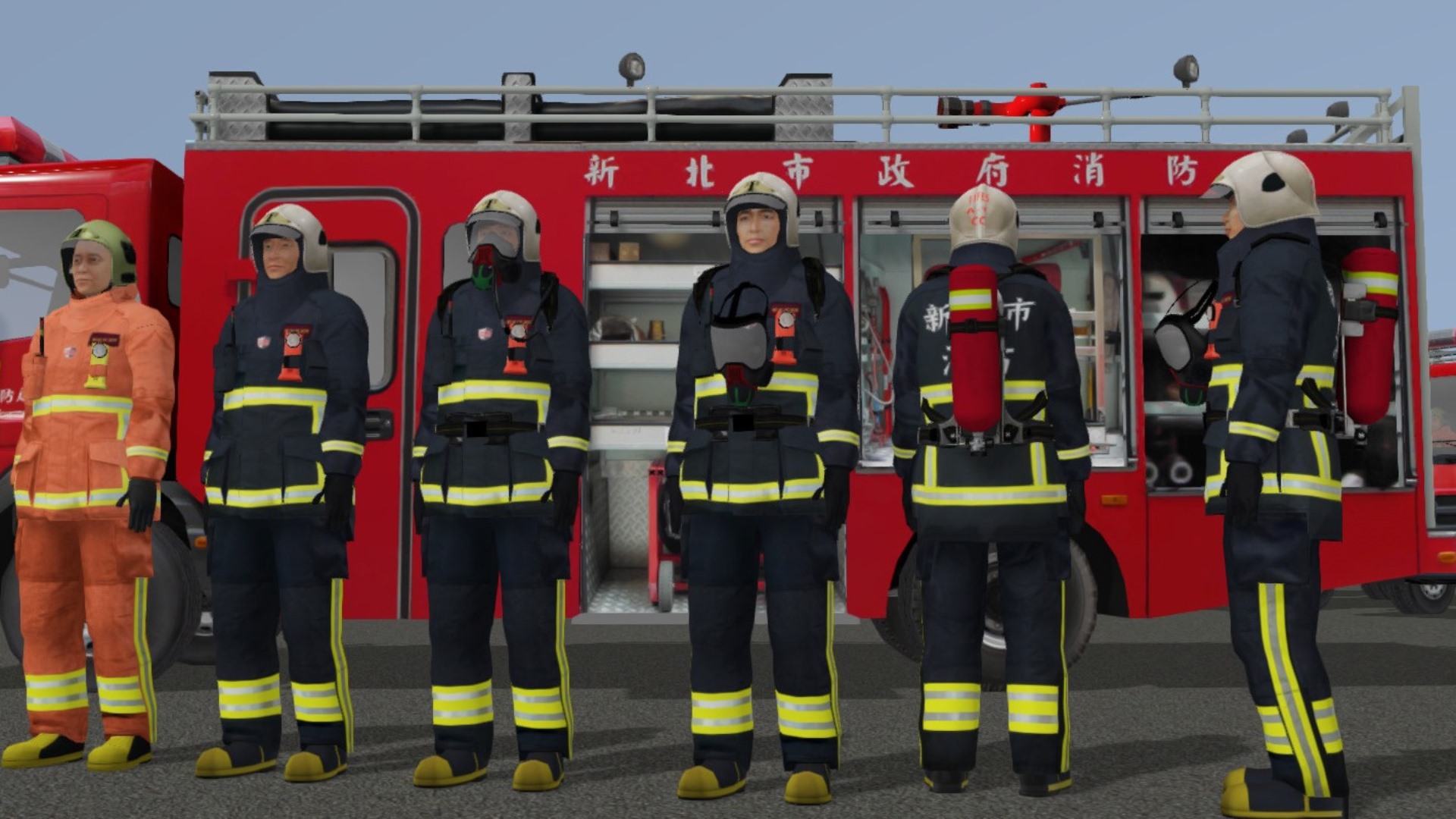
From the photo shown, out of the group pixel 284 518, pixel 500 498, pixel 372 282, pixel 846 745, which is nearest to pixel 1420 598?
pixel 846 745

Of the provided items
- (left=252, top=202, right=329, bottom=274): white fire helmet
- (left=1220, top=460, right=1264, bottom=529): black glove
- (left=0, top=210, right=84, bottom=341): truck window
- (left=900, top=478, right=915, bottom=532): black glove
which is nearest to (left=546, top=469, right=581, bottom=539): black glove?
(left=900, top=478, right=915, bottom=532): black glove

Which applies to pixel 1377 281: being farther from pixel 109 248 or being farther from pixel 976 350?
pixel 109 248

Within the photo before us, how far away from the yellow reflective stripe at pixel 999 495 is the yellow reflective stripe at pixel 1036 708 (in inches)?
23.7

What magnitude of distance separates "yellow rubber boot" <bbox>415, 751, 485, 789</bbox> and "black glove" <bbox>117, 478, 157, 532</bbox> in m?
1.34

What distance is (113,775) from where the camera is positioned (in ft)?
15.4

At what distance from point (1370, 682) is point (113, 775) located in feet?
19.0

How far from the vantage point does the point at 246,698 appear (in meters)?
4.65

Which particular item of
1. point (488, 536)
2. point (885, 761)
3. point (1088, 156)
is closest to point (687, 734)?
point (885, 761)

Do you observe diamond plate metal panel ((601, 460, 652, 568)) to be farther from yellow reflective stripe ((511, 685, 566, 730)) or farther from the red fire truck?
yellow reflective stripe ((511, 685, 566, 730))

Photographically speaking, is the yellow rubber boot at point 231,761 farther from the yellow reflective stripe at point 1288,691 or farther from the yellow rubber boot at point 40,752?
the yellow reflective stripe at point 1288,691

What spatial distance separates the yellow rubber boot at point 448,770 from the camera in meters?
4.42

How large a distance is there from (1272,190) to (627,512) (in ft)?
13.7

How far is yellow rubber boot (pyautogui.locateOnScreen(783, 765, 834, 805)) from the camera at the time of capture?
13.9 ft

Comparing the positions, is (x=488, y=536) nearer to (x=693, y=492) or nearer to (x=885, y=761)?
(x=693, y=492)
